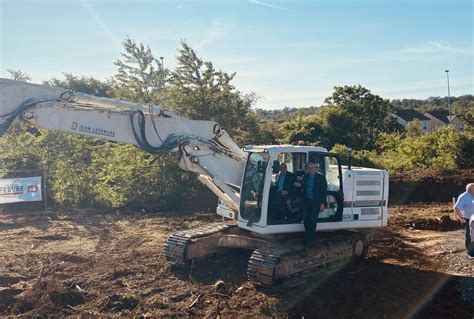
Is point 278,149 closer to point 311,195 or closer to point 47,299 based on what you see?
point 311,195

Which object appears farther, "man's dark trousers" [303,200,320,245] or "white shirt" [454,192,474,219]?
"white shirt" [454,192,474,219]

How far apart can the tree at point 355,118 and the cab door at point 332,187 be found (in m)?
20.0

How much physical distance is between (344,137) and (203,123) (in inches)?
856

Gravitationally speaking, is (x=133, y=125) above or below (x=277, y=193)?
above

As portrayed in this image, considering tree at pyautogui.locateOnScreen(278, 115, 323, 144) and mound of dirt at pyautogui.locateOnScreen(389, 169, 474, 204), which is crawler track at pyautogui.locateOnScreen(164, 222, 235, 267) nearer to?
mound of dirt at pyautogui.locateOnScreen(389, 169, 474, 204)

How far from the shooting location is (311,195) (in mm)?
7988

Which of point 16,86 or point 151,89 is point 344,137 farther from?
point 16,86

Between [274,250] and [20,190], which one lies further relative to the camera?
[20,190]

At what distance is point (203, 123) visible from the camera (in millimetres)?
8539

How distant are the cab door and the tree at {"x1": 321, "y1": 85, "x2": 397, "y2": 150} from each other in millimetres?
20047

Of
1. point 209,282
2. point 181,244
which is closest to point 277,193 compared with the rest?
point 209,282

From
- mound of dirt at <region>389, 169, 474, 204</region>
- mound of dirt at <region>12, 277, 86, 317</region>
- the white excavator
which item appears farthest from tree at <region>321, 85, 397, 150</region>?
mound of dirt at <region>12, 277, 86, 317</region>

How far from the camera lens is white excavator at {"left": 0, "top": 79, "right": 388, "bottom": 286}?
306 inches

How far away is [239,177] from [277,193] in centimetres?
96
